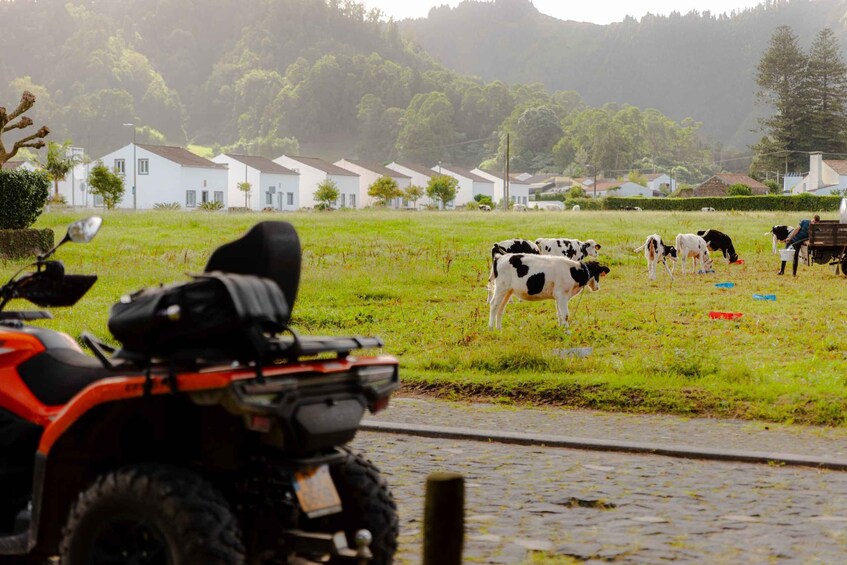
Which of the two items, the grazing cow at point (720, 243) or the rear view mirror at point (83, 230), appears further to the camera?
the grazing cow at point (720, 243)

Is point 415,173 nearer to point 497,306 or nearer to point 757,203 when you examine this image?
point 757,203

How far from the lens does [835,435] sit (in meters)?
10.8

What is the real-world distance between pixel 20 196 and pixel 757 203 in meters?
66.6

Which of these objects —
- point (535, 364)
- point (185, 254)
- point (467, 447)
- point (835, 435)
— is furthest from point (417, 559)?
point (185, 254)

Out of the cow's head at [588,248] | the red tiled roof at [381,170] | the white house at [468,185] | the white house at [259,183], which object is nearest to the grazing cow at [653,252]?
the cow's head at [588,248]

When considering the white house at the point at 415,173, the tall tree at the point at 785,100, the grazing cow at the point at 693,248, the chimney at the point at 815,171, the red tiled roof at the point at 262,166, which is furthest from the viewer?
the white house at the point at 415,173

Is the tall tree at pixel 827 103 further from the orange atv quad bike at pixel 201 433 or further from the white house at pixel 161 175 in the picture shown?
the orange atv quad bike at pixel 201 433

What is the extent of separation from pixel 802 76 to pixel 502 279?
456 feet

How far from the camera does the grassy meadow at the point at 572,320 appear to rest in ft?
42.4

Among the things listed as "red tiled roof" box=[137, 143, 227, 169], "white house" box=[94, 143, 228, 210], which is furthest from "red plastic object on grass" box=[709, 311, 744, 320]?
"red tiled roof" box=[137, 143, 227, 169]

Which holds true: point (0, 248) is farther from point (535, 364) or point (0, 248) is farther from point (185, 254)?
point (535, 364)

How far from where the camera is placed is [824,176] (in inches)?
5049

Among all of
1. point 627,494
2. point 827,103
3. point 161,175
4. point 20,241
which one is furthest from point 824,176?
point 627,494

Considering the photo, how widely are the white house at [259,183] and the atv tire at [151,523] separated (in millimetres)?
125035
